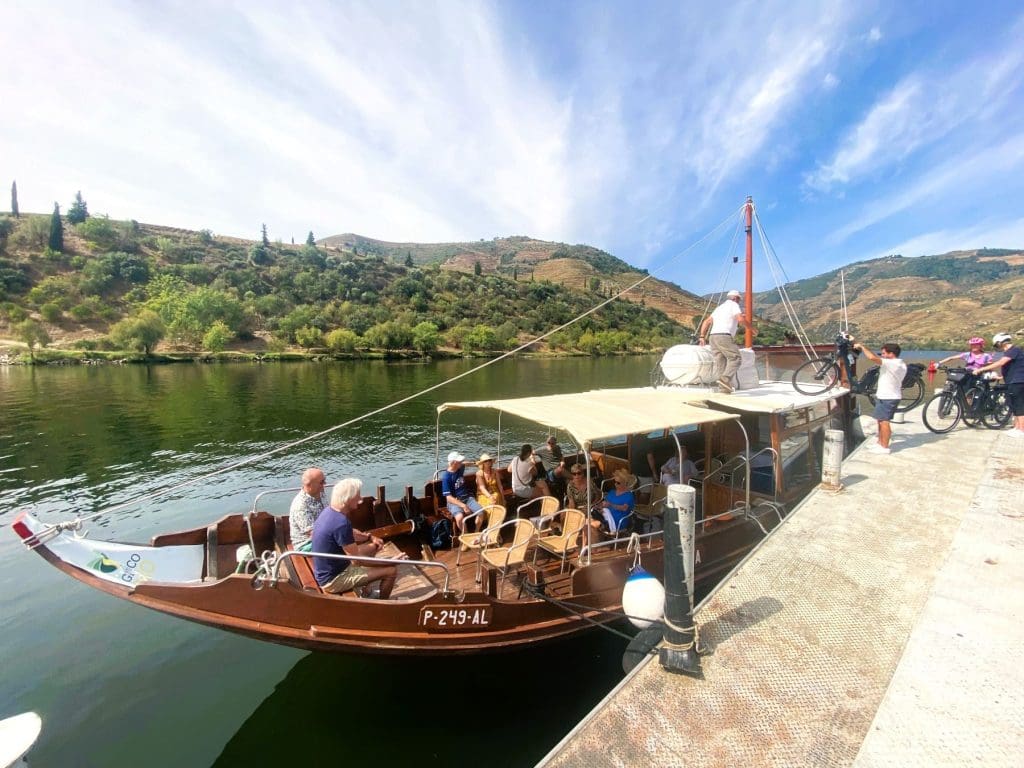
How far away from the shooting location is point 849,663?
12.1 feet

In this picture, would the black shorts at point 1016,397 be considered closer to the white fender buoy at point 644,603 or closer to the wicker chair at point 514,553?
the white fender buoy at point 644,603

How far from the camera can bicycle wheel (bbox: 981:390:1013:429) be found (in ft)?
38.9

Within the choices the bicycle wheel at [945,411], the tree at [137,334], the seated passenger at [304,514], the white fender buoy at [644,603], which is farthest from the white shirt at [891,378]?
the tree at [137,334]

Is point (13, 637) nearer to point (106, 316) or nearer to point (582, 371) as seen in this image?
point (582, 371)

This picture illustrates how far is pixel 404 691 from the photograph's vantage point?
5758mm

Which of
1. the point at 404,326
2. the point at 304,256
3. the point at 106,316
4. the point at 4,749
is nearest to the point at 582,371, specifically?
the point at 404,326

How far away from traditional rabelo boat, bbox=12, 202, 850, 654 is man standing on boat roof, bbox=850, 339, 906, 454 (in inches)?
34.5

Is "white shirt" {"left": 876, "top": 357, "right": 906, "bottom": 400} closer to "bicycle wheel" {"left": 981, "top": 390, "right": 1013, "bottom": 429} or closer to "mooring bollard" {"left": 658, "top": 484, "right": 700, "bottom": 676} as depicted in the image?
"bicycle wheel" {"left": 981, "top": 390, "right": 1013, "bottom": 429}

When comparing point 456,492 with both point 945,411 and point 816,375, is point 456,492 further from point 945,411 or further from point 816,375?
point 945,411

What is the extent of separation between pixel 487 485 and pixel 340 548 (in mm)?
2763

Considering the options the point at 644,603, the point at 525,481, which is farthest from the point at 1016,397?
the point at 644,603

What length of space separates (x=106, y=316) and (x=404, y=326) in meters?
48.0

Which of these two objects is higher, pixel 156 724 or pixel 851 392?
pixel 851 392

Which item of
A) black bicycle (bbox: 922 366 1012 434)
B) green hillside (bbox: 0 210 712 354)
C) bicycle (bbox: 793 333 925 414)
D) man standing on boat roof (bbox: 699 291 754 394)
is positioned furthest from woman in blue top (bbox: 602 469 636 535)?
green hillside (bbox: 0 210 712 354)
